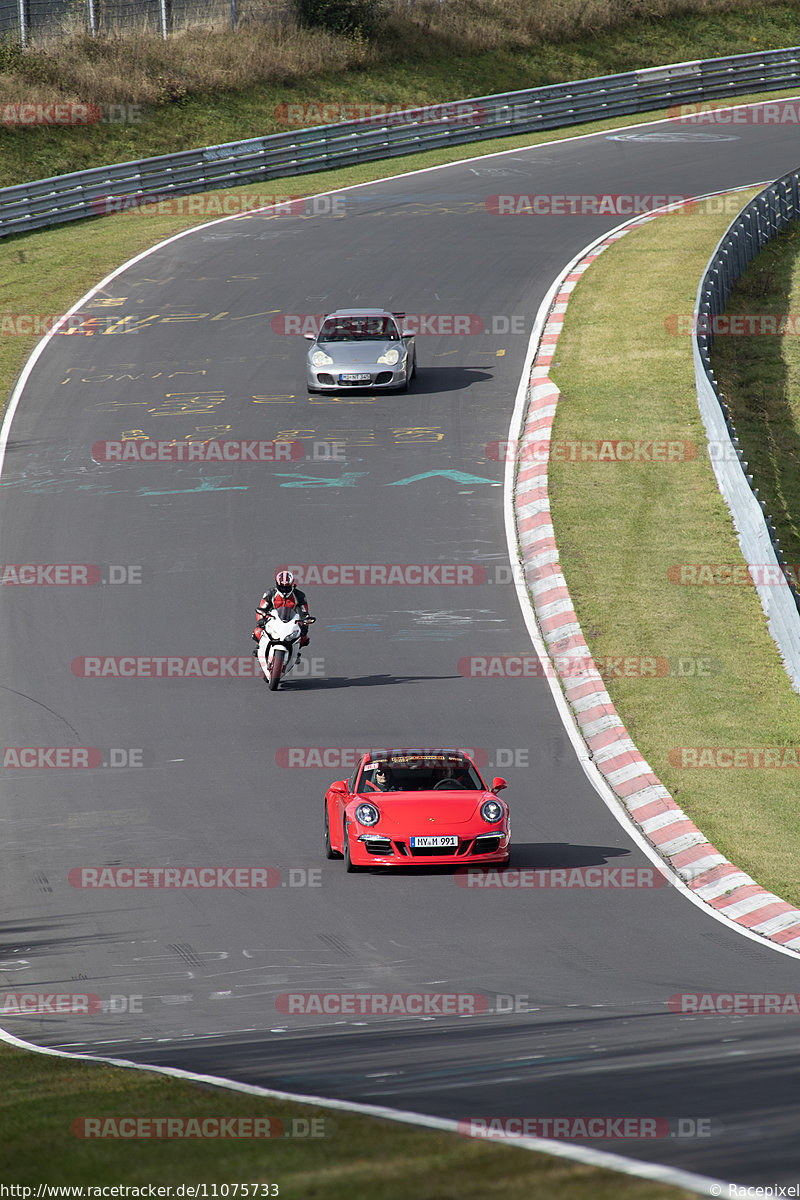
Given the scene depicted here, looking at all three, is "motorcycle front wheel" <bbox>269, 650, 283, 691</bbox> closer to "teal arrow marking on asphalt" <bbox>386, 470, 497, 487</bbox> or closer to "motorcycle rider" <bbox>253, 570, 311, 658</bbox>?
"motorcycle rider" <bbox>253, 570, 311, 658</bbox>

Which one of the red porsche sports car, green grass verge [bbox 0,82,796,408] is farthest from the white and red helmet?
green grass verge [bbox 0,82,796,408]

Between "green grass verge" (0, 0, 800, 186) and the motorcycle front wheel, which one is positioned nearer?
the motorcycle front wheel

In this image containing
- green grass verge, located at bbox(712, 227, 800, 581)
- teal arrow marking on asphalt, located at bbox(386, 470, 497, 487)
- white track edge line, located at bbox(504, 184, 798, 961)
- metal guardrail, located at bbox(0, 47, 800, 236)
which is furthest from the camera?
metal guardrail, located at bbox(0, 47, 800, 236)

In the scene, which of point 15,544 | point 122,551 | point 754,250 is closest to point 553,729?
point 122,551

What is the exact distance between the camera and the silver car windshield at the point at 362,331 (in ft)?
108

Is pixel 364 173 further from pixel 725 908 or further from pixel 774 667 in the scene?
pixel 725 908

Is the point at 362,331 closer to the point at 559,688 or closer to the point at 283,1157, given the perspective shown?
the point at 559,688

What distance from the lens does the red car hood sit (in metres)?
14.3

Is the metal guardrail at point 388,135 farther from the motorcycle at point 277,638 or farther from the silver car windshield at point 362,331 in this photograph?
the motorcycle at point 277,638

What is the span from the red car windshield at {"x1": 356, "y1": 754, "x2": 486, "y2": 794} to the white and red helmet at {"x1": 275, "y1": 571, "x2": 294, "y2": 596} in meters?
5.24

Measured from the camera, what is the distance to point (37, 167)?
1930 inches

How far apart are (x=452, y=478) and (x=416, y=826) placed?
47.1 feet

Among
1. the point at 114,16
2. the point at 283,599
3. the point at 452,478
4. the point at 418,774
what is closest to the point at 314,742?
the point at 283,599

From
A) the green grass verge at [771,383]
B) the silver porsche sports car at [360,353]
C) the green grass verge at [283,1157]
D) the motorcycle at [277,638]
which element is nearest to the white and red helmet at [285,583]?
the motorcycle at [277,638]
